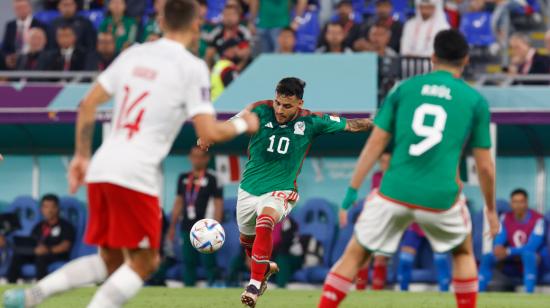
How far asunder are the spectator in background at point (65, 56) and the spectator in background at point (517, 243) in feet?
21.2

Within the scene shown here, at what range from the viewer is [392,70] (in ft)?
53.7

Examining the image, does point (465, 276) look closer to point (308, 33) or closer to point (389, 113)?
point (389, 113)

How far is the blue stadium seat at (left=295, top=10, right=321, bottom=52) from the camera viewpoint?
1872cm

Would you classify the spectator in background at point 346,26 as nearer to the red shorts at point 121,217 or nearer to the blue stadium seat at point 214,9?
the blue stadium seat at point 214,9

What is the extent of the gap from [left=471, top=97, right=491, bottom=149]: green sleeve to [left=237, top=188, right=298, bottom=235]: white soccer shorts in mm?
3805

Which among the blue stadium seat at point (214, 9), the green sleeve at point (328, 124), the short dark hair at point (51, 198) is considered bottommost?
the short dark hair at point (51, 198)

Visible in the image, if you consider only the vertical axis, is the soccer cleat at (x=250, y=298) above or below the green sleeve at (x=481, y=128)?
below

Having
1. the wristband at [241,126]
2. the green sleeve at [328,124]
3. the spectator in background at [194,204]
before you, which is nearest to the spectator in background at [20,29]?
the spectator in background at [194,204]

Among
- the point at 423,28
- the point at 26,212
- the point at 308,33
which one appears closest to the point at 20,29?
the point at 26,212

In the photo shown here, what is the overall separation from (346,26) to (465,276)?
10559 millimetres

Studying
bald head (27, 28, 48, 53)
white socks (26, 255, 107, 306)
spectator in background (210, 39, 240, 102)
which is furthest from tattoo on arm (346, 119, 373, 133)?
bald head (27, 28, 48, 53)

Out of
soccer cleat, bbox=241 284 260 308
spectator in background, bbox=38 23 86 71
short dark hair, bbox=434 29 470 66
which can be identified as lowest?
soccer cleat, bbox=241 284 260 308

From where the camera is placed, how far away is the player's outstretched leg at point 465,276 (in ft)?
27.0

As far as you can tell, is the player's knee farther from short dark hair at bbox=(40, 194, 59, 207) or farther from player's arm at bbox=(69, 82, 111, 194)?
short dark hair at bbox=(40, 194, 59, 207)
